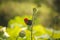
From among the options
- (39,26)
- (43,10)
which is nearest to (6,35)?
(39,26)

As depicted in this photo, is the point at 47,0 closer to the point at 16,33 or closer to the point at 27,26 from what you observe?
the point at 27,26

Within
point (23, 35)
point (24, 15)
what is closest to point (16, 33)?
point (23, 35)

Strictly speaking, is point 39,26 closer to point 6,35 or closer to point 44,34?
point 44,34

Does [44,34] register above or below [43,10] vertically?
below

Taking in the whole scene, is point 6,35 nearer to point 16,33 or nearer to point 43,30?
point 16,33

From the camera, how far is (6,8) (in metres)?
1.65

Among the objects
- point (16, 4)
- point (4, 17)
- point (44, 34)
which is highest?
point (16, 4)

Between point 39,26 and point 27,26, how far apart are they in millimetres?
116

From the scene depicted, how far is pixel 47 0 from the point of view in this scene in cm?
170

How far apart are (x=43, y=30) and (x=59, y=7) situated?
0.92 ft

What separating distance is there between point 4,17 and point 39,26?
345 mm

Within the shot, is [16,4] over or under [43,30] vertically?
over

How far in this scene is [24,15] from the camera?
1.66 m

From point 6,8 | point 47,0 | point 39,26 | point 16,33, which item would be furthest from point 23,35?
point 47,0
